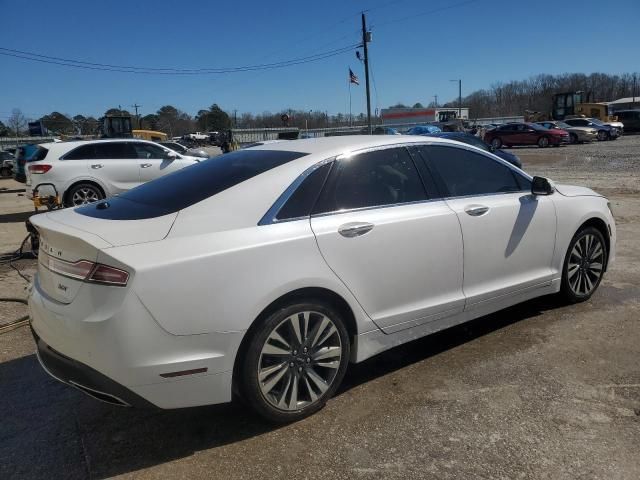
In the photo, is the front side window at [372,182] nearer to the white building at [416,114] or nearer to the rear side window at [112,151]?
the rear side window at [112,151]

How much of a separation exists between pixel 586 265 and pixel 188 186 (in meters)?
3.59

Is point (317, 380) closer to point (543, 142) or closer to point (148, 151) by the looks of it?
point (148, 151)

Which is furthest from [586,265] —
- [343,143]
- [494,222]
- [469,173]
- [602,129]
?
[602,129]

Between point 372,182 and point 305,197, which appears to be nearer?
point 305,197

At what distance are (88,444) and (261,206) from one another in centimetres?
161

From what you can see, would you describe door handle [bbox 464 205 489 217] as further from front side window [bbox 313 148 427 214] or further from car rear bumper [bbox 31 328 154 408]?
car rear bumper [bbox 31 328 154 408]

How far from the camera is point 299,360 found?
3061 millimetres

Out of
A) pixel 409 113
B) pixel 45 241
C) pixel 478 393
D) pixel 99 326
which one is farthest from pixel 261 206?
pixel 409 113

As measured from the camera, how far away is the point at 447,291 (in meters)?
3.71

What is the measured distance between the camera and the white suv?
10938 mm

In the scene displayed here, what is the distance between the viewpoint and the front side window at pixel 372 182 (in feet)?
10.9

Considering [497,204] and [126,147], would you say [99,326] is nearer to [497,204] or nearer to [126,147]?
[497,204]

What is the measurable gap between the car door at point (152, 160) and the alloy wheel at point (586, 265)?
9565 millimetres

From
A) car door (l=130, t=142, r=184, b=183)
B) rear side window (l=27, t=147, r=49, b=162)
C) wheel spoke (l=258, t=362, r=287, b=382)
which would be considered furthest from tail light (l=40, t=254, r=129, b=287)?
car door (l=130, t=142, r=184, b=183)
